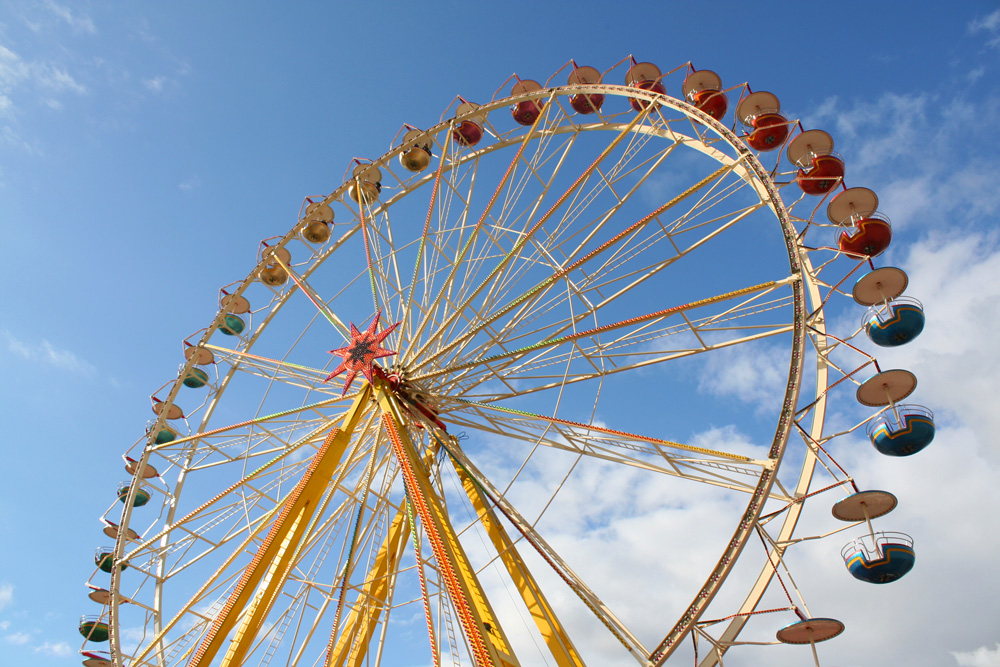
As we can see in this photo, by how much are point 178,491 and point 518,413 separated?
9316 mm

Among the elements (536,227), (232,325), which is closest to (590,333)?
(536,227)

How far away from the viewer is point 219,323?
16984 mm

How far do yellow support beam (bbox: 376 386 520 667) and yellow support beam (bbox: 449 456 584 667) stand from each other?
0.78 metres

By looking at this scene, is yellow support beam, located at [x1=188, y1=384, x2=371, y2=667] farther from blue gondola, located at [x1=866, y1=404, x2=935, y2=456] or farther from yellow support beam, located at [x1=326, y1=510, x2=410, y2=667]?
blue gondola, located at [x1=866, y1=404, x2=935, y2=456]

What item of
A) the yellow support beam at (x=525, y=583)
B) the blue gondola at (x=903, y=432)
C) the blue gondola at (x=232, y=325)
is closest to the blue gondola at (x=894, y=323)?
the blue gondola at (x=903, y=432)

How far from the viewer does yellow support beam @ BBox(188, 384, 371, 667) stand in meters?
8.70

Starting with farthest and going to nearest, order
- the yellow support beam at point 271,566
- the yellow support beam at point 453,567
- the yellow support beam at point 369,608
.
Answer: the yellow support beam at point 369,608 < the yellow support beam at point 271,566 < the yellow support beam at point 453,567

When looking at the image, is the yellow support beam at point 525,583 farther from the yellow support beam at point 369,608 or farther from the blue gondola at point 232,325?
the blue gondola at point 232,325

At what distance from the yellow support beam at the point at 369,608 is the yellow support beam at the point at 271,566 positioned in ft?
5.79

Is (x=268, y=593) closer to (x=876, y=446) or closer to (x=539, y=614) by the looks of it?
(x=539, y=614)

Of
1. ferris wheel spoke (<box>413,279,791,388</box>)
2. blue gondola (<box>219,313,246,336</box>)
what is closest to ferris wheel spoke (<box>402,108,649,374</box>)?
ferris wheel spoke (<box>413,279,791,388</box>)

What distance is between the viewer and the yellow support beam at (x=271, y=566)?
8.70 m

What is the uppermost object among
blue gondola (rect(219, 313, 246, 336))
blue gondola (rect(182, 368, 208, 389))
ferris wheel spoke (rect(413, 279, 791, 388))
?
blue gondola (rect(219, 313, 246, 336))

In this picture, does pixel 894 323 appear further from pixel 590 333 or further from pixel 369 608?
pixel 369 608
